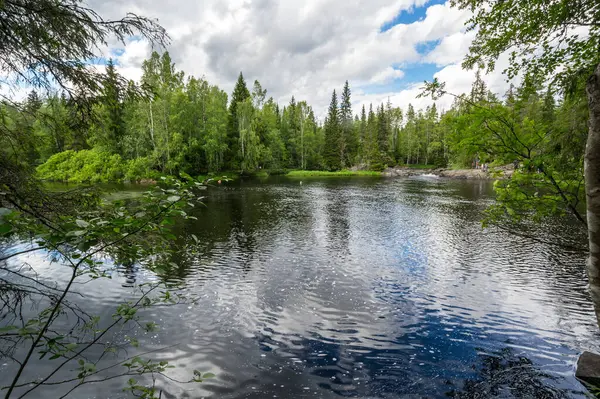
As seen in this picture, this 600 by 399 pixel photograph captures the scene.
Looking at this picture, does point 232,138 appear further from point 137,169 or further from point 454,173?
point 454,173

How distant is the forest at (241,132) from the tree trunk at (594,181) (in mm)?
1898

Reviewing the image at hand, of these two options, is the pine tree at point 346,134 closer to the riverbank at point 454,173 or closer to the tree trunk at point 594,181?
the riverbank at point 454,173

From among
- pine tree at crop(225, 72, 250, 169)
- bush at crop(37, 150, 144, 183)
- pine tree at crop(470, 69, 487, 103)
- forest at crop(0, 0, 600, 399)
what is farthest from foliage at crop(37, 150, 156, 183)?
pine tree at crop(470, 69, 487, 103)

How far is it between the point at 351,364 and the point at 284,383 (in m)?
1.55

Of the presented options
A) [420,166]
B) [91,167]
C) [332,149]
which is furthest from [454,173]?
[91,167]

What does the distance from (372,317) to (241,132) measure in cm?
5134

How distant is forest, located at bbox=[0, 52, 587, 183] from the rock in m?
4.10

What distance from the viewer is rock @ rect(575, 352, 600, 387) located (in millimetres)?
5805

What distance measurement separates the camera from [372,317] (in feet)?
28.2

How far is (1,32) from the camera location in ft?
12.6

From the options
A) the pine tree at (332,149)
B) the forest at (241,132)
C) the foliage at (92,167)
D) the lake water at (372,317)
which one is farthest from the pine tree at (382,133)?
the lake water at (372,317)

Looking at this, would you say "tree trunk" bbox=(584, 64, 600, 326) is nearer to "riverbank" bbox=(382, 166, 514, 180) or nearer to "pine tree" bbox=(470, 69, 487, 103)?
"pine tree" bbox=(470, 69, 487, 103)

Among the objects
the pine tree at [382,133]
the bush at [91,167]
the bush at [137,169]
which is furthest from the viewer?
the pine tree at [382,133]

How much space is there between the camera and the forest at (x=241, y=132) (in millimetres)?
4852
